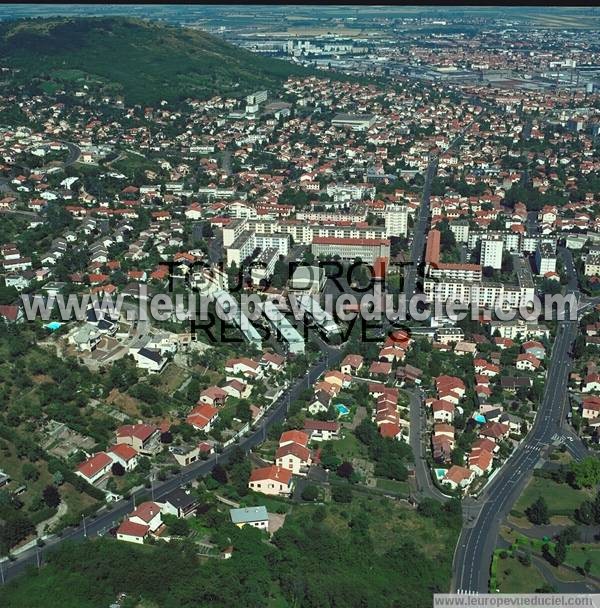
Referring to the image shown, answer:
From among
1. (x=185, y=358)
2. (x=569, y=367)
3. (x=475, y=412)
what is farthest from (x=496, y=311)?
(x=185, y=358)

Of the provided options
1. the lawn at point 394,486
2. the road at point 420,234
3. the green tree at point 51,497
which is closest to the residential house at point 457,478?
the lawn at point 394,486

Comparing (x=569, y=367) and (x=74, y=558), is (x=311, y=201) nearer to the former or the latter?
(x=569, y=367)

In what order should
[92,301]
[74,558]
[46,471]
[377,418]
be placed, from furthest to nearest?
1. [92,301]
2. [377,418]
3. [46,471]
4. [74,558]

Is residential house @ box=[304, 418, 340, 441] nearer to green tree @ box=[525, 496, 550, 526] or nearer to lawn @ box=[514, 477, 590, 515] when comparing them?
lawn @ box=[514, 477, 590, 515]

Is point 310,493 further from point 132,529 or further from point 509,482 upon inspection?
point 509,482

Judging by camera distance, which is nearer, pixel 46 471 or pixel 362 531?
pixel 362 531

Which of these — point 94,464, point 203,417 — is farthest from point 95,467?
point 203,417

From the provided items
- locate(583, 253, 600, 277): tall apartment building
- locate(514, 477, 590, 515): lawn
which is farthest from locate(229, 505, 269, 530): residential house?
locate(583, 253, 600, 277): tall apartment building
